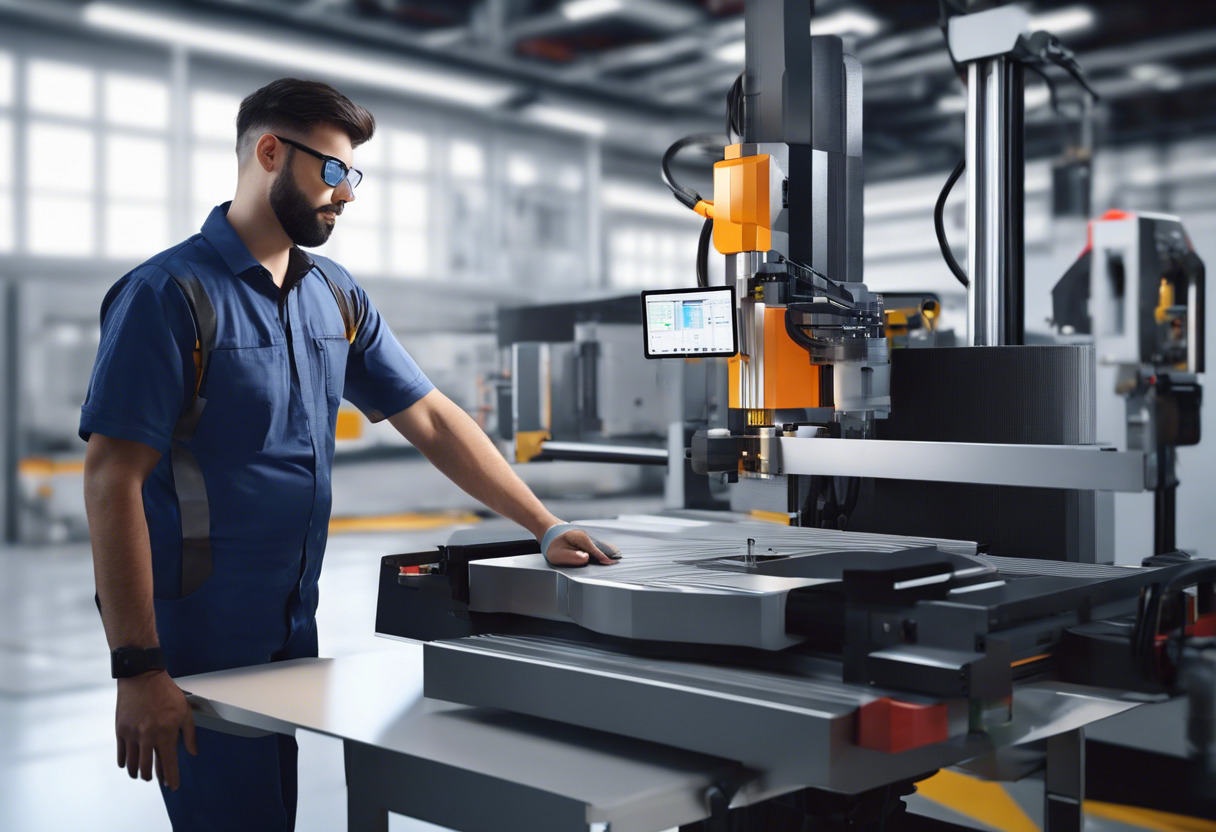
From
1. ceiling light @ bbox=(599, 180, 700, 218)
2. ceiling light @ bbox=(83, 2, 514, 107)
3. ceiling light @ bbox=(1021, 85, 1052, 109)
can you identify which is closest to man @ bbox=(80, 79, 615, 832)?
ceiling light @ bbox=(83, 2, 514, 107)

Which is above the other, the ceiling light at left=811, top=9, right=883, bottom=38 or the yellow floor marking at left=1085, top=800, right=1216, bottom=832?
the ceiling light at left=811, top=9, right=883, bottom=38

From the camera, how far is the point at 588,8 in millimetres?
7293

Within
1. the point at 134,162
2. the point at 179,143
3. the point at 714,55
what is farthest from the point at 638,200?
the point at 134,162

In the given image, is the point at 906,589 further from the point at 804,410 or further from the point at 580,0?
the point at 580,0

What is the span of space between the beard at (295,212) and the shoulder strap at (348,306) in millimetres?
130

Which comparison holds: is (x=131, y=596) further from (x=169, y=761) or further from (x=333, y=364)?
(x=333, y=364)

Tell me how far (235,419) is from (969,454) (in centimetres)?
98

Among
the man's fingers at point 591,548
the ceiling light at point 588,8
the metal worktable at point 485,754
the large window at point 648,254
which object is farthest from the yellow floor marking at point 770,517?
the large window at point 648,254

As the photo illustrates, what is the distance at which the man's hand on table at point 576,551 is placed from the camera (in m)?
1.41

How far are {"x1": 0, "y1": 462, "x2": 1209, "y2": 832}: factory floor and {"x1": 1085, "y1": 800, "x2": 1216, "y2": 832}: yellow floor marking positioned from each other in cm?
4

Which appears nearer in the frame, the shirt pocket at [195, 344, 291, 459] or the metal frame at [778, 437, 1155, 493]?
the metal frame at [778, 437, 1155, 493]

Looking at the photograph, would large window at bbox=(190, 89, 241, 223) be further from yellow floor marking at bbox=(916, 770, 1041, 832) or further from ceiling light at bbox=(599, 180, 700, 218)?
yellow floor marking at bbox=(916, 770, 1041, 832)

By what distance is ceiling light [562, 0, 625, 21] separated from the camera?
710cm

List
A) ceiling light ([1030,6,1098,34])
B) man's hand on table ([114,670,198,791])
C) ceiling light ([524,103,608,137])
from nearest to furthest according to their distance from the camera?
man's hand on table ([114,670,198,791]) → ceiling light ([1030,6,1098,34]) → ceiling light ([524,103,608,137])
